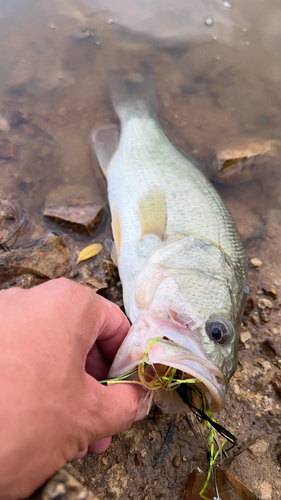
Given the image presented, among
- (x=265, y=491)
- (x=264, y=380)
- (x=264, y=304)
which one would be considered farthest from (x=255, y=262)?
(x=265, y=491)

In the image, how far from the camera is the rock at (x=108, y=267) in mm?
3025

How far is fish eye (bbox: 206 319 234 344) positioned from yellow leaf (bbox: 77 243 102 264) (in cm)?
159

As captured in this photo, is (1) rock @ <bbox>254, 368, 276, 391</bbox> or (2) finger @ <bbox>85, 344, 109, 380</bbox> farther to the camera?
(1) rock @ <bbox>254, 368, 276, 391</bbox>

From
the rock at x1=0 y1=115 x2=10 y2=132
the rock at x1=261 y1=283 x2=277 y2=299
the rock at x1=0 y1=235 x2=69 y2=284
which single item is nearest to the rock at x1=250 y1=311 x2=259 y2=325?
the rock at x1=261 y1=283 x2=277 y2=299

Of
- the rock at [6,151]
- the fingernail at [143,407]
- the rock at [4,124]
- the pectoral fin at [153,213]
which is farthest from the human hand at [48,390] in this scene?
the rock at [4,124]

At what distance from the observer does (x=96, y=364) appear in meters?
1.99

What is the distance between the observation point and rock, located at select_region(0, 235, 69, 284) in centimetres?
279

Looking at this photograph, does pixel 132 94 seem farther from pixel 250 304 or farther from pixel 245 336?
pixel 245 336

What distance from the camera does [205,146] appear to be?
4195 millimetres

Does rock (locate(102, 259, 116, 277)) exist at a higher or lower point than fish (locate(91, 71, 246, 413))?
lower

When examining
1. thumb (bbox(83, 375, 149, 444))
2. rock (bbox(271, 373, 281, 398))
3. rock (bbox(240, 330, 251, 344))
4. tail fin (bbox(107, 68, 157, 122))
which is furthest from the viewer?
tail fin (bbox(107, 68, 157, 122))

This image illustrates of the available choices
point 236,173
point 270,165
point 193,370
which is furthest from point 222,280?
point 270,165

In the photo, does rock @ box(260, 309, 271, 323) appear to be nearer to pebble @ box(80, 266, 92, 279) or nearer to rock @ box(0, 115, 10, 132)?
pebble @ box(80, 266, 92, 279)

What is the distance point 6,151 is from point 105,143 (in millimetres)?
1240
